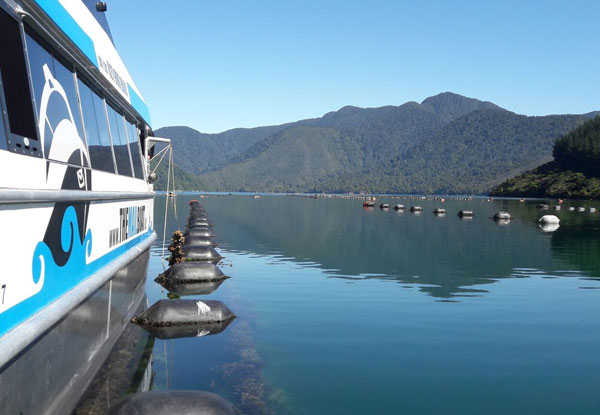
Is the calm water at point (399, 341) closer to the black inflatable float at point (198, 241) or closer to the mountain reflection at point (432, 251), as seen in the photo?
the mountain reflection at point (432, 251)

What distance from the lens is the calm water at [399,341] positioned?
9797 millimetres

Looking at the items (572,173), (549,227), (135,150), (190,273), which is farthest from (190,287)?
(572,173)

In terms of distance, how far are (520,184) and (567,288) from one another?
184856 millimetres

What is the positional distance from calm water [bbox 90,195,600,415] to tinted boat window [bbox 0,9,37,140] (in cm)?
573

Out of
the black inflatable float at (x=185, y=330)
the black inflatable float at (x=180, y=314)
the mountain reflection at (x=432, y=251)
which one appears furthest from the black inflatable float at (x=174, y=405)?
the mountain reflection at (x=432, y=251)

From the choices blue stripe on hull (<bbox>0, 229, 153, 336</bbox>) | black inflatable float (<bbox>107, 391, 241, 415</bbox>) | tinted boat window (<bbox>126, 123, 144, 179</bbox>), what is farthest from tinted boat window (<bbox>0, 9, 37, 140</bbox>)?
tinted boat window (<bbox>126, 123, 144, 179</bbox>)

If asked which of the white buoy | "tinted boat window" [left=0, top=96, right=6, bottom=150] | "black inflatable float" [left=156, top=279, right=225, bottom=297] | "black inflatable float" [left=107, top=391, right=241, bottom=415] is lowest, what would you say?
the white buoy

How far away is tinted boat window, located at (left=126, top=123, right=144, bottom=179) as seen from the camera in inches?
536

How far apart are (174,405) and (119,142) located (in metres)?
6.97

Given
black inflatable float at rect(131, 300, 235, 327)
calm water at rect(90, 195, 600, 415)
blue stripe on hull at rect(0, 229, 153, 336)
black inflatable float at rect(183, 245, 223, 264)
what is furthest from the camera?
black inflatable float at rect(183, 245, 223, 264)

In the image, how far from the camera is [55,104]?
676 centimetres

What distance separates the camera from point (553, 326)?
611 inches

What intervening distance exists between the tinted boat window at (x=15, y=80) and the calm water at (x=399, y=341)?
573 centimetres

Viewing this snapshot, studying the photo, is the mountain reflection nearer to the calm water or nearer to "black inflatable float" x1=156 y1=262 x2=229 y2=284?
the calm water
